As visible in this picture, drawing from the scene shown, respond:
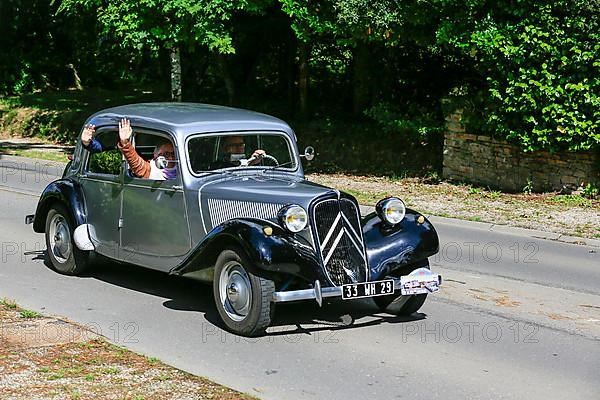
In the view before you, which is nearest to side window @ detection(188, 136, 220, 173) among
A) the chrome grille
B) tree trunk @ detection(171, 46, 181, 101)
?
the chrome grille

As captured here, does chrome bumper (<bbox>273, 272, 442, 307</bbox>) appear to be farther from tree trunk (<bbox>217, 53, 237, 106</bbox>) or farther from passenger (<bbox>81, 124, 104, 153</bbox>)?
tree trunk (<bbox>217, 53, 237, 106</bbox>)

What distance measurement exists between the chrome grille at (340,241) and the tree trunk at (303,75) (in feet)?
51.3

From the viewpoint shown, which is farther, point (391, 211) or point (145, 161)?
point (145, 161)

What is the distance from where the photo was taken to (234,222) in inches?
303

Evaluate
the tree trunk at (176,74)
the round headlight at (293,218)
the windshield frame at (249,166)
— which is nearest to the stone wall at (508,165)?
the tree trunk at (176,74)

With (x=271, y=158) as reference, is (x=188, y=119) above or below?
above

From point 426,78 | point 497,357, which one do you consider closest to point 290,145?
point 497,357

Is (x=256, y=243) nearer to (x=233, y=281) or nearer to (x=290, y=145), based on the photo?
(x=233, y=281)

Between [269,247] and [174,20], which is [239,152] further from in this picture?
[174,20]

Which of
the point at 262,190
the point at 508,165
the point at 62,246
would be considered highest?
the point at 262,190

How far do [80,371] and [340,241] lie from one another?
7.99 feet

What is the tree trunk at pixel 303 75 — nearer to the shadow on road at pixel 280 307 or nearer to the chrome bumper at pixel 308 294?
the shadow on road at pixel 280 307

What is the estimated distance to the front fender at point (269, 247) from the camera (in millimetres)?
7359

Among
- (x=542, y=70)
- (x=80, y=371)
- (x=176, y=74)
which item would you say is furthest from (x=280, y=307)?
(x=176, y=74)
